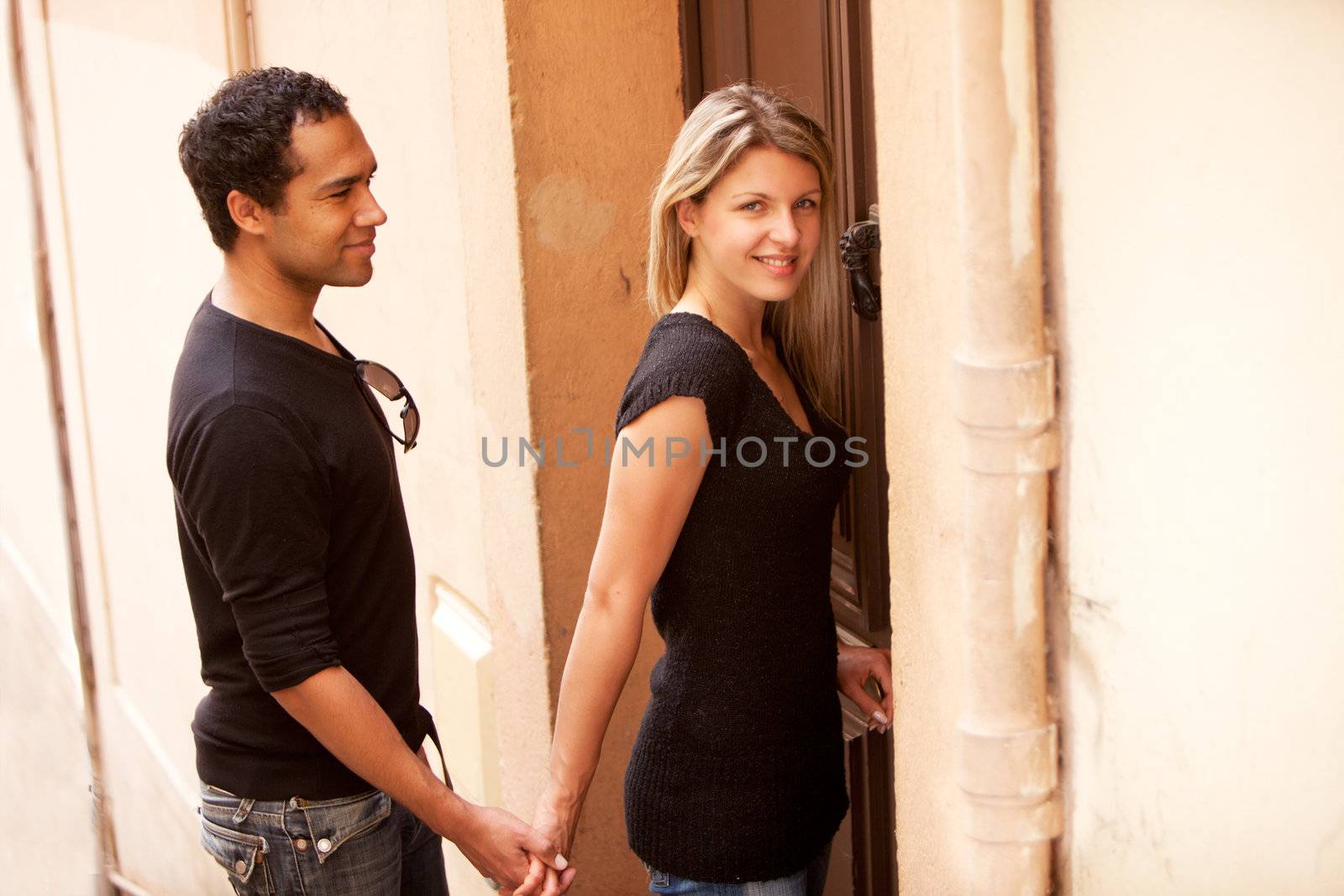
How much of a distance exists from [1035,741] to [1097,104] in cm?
65

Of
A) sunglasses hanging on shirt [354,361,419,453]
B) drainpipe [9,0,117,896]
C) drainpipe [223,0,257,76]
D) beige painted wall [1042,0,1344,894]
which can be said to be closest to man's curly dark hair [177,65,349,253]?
sunglasses hanging on shirt [354,361,419,453]

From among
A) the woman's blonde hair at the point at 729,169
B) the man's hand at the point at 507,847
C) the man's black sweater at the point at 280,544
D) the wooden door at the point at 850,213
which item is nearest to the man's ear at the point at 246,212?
the man's black sweater at the point at 280,544

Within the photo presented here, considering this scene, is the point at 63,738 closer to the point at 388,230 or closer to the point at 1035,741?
the point at 388,230

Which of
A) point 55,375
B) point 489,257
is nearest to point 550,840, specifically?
point 489,257

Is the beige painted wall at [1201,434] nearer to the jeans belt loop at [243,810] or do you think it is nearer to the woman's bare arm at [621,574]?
the woman's bare arm at [621,574]

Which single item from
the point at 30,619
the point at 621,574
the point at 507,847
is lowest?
the point at 30,619

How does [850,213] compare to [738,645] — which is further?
[850,213]

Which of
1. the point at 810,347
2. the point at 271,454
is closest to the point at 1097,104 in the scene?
the point at 810,347

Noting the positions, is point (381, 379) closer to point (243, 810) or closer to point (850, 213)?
point (243, 810)

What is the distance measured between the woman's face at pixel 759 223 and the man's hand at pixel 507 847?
3.12 feet

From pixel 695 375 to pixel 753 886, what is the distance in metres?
0.75

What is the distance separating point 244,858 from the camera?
→ 2.27 metres

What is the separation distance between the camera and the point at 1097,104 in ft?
4.29

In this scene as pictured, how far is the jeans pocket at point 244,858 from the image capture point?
7.39 ft
